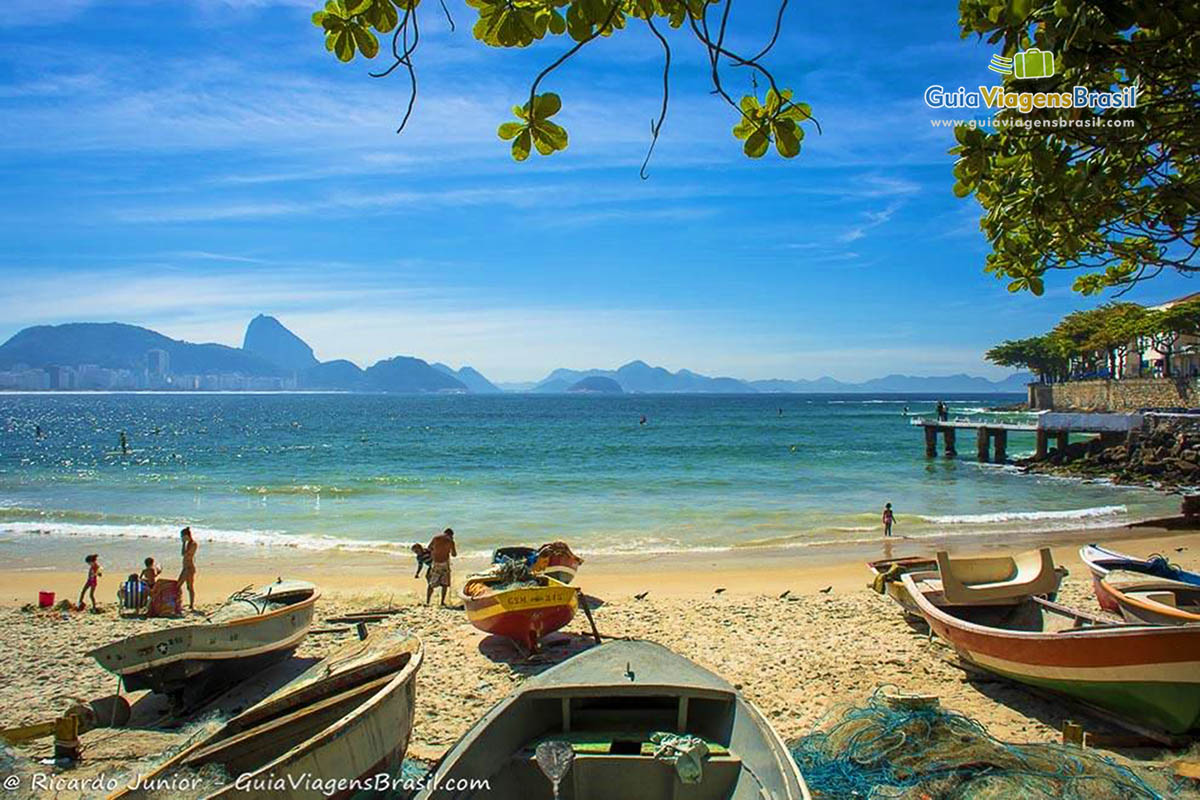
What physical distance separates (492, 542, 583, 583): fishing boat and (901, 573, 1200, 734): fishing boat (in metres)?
6.34

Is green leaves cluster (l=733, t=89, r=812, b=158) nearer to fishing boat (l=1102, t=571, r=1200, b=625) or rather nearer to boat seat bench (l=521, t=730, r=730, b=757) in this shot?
boat seat bench (l=521, t=730, r=730, b=757)

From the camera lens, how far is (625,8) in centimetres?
236

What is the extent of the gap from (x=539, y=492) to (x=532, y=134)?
31.7 meters

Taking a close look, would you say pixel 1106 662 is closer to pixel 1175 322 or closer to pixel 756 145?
pixel 756 145

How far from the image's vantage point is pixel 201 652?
27.7 ft

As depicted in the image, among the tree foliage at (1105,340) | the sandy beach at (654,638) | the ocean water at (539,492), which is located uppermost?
the tree foliage at (1105,340)

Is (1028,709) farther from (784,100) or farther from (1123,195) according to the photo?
(784,100)

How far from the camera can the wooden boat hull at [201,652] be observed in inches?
315

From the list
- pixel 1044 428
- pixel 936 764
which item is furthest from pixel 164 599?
pixel 1044 428

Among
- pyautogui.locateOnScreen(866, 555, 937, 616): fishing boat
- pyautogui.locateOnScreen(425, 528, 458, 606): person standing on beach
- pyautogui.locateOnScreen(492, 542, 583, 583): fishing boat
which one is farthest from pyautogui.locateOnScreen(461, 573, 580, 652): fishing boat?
pyautogui.locateOnScreen(866, 555, 937, 616): fishing boat

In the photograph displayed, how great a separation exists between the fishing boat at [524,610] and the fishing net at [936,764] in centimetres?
437

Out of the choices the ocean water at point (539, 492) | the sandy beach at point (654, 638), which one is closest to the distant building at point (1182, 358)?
the ocean water at point (539, 492)

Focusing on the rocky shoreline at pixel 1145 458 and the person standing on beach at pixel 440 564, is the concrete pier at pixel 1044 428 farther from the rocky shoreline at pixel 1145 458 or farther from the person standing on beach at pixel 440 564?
the person standing on beach at pixel 440 564

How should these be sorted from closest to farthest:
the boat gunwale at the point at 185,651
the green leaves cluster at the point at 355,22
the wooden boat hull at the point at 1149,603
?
the green leaves cluster at the point at 355,22, the wooden boat hull at the point at 1149,603, the boat gunwale at the point at 185,651
